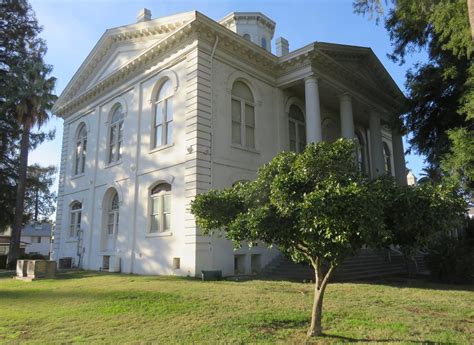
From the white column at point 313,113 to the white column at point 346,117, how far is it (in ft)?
8.92

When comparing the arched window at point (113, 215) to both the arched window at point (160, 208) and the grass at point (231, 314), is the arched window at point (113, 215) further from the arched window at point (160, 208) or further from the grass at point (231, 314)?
the grass at point (231, 314)

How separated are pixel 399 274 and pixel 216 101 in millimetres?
10079

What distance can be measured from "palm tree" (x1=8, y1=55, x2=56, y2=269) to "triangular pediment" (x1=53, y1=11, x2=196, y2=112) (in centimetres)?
210

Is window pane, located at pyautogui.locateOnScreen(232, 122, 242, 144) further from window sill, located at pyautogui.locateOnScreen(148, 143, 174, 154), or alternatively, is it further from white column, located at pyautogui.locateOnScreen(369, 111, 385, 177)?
white column, located at pyautogui.locateOnScreen(369, 111, 385, 177)

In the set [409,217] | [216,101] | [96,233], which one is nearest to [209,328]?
[409,217]

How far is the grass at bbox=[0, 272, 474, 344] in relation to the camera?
6.80 m

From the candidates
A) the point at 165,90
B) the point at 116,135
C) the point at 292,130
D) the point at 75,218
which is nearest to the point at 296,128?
the point at 292,130

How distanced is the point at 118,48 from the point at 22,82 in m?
10.3

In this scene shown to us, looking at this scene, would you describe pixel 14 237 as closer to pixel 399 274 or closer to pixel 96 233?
pixel 96 233

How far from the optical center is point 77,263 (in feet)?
77.6

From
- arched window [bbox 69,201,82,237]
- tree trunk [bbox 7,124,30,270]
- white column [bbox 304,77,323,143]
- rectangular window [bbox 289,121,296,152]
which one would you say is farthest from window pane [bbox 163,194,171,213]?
tree trunk [bbox 7,124,30,270]

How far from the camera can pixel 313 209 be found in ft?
18.8

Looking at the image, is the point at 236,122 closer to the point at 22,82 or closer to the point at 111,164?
the point at 111,164

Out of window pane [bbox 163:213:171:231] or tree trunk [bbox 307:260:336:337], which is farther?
window pane [bbox 163:213:171:231]
